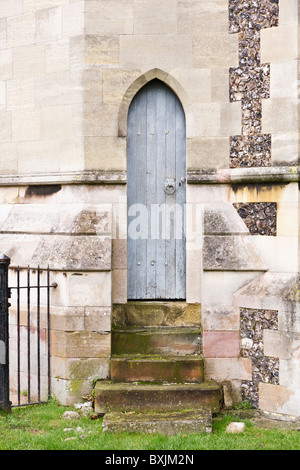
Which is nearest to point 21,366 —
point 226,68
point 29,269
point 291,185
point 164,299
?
point 29,269

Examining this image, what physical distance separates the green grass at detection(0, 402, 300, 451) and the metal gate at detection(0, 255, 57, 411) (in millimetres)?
509

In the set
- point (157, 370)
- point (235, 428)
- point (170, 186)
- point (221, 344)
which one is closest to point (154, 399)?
point (157, 370)

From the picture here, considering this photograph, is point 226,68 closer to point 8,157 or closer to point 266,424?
point 8,157

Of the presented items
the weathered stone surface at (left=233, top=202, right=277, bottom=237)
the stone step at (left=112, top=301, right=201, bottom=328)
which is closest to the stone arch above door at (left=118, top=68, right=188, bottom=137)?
the weathered stone surface at (left=233, top=202, right=277, bottom=237)

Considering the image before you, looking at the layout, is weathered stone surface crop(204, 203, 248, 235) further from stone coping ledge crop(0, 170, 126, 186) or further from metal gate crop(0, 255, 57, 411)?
metal gate crop(0, 255, 57, 411)

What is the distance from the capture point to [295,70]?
6.42m

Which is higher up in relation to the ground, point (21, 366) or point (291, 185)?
point (291, 185)

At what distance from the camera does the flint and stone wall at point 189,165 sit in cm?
645

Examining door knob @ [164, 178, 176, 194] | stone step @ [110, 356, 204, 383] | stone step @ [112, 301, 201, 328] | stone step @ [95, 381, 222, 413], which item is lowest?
stone step @ [95, 381, 222, 413]

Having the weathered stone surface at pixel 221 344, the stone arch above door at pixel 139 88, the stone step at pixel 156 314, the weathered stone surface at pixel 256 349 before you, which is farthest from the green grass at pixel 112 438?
the stone arch above door at pixel 139 88

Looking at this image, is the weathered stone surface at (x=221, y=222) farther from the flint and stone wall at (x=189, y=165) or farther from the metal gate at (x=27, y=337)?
the metal gate at (x=27, y=337)

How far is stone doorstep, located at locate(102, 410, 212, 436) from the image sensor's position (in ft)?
18.2

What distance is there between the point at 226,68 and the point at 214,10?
66 cm

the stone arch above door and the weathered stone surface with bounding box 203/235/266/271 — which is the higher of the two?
the stone arch above door
